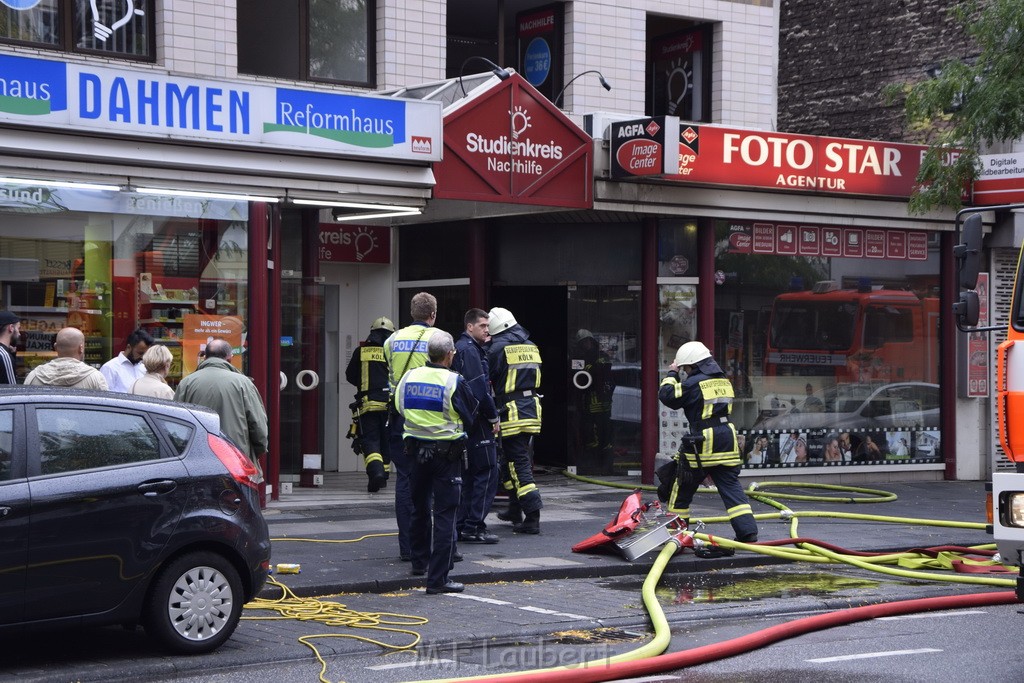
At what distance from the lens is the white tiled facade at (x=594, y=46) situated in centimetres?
1438

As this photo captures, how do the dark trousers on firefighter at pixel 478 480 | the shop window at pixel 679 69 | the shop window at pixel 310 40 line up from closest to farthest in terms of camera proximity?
the dark trousers on firefighter at pixel 478 480
the shop window at pixel 310 40
the shop window at pixel 679 69

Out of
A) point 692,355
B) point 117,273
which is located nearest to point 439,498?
point 692,355

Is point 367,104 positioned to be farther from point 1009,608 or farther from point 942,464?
point 942,464

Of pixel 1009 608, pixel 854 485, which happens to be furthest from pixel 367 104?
pixel 854 485

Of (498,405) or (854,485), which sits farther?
(854,485)

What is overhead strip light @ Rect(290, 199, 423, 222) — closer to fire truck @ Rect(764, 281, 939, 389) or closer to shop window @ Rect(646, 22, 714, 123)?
shop window @ Rect(646, 22, 714, 123)

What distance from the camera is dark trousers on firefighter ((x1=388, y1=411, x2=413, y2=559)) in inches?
413

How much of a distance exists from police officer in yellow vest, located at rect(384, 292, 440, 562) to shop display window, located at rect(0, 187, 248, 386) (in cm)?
324

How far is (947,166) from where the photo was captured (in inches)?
669

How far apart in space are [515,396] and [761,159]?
5.97m

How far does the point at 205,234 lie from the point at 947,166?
9.29 m

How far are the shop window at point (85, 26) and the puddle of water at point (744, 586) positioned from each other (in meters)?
7.86

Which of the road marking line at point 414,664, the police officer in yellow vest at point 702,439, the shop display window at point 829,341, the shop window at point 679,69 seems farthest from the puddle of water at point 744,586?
the shop window at point 679,69

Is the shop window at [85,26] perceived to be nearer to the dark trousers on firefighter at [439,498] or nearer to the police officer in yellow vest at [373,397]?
the police officer in yellow vest at [373,397]
